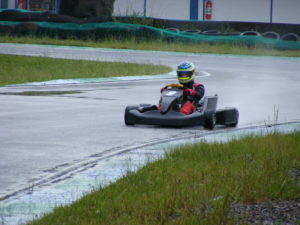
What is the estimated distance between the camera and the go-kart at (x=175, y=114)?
12086 millimetres

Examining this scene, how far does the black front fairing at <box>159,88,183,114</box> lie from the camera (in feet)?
40.1

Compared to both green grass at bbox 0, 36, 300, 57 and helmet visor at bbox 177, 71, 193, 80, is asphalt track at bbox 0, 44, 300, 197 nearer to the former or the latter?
helmet visor at bbox 177, 71, 193, 80

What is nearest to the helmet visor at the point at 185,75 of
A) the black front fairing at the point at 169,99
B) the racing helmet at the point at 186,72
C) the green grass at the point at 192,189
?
the racing helmet at the point at 186,72

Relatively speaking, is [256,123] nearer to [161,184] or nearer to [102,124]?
[102,124]

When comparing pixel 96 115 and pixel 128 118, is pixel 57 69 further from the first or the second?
pixel 128 118

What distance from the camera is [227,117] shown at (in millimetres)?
12453

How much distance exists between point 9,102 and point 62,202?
9.27m

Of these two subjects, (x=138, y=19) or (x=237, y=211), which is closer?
(x=237, y=211)

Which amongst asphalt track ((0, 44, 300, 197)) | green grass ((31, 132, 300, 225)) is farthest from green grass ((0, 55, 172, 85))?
green grass ((31, 132, 300, 225))

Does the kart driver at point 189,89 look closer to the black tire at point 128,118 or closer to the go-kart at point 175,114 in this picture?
the go-kart at point 175,114

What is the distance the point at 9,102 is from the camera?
616 inches

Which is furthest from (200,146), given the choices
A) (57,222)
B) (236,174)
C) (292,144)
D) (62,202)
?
(57,222)

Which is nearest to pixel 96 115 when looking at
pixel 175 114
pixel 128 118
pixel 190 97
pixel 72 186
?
pixel 128 118

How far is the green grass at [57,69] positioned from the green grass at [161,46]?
7905 mm
